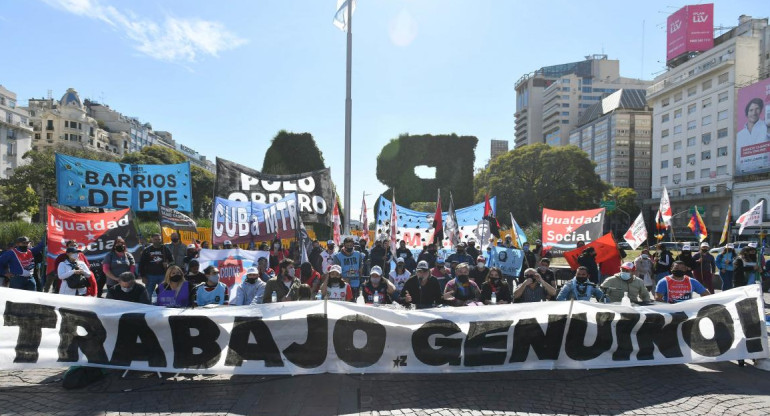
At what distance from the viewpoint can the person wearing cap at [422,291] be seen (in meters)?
7.40

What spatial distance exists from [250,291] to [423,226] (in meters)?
8.94

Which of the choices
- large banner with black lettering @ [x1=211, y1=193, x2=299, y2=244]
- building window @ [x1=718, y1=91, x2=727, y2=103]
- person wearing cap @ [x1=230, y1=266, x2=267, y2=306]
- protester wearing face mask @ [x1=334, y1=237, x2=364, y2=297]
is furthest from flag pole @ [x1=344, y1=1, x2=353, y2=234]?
building window @ [x1=718, y1=91, x2=727, y2=103]

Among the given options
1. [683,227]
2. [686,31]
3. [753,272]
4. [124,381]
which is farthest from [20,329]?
[686,31]

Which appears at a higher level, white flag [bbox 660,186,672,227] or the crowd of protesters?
white flag [bbox 660,186,672,227]

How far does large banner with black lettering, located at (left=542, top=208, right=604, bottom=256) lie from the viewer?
41.8 feet

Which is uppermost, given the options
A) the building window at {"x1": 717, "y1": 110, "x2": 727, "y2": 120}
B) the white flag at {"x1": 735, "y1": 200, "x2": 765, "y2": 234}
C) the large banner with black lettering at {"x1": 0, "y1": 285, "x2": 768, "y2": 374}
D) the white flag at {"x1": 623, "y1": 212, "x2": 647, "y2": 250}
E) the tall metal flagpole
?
the building window at {"x1": 717, "y1": 110, "x2": 727, "y2": 120}

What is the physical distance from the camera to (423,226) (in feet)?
50.8

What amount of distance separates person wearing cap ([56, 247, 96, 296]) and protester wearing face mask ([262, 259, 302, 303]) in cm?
294

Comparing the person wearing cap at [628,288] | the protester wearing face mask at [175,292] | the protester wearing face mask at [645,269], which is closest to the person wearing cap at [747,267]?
the protester wearing face mask at [645,269]

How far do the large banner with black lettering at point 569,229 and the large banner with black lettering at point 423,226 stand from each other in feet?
6.06

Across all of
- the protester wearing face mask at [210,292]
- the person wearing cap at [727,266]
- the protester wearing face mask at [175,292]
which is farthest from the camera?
the person wearing cap at [727,266]

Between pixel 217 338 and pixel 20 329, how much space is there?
91.5 inches

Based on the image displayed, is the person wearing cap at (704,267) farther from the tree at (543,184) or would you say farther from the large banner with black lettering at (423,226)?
the tree at (543,184)

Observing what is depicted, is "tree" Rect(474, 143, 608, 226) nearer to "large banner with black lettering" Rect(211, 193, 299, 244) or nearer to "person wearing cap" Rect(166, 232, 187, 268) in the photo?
"large banner with black lettering" Rect(211, 193, 299, 244)
